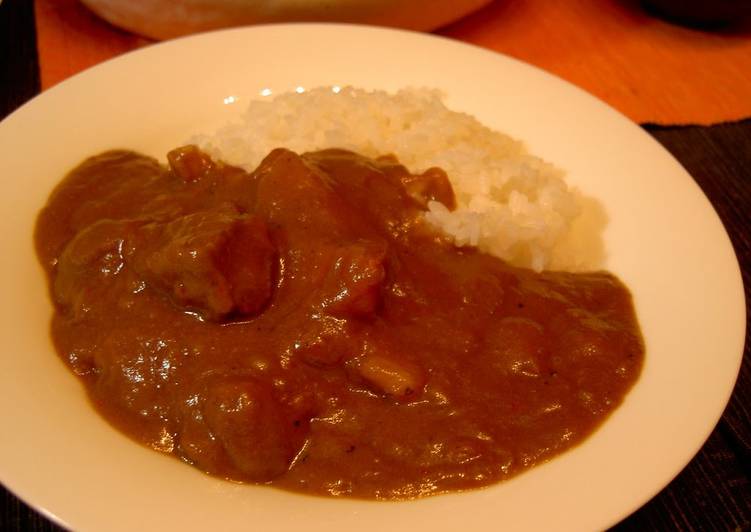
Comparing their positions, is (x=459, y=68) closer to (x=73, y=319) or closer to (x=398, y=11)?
(x=398, y=11)

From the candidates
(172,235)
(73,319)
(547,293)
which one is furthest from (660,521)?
(73,319)

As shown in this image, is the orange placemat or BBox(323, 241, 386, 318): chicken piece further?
the orange placemat

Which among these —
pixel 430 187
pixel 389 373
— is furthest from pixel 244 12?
pixel 389 373

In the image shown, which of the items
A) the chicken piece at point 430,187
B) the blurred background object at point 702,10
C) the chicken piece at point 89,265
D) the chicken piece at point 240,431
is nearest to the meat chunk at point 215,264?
the chicken piece at point 89,265

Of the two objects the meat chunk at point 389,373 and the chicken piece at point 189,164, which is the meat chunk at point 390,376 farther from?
the chicken piece at point 189,164

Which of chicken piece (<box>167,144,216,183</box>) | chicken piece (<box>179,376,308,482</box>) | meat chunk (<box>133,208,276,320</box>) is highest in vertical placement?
meat chunk (<box>133,208,276,320</box>)

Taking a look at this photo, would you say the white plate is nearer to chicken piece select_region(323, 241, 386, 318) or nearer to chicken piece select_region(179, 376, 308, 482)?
chicken piece select_region(179, 376, 308, 482)

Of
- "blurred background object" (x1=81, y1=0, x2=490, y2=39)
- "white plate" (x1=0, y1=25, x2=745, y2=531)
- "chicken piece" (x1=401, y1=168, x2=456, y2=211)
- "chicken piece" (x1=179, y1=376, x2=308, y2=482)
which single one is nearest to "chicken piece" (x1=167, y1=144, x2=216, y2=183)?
"white plate" (x1=0, y1=25, x2=745, y2=531)
